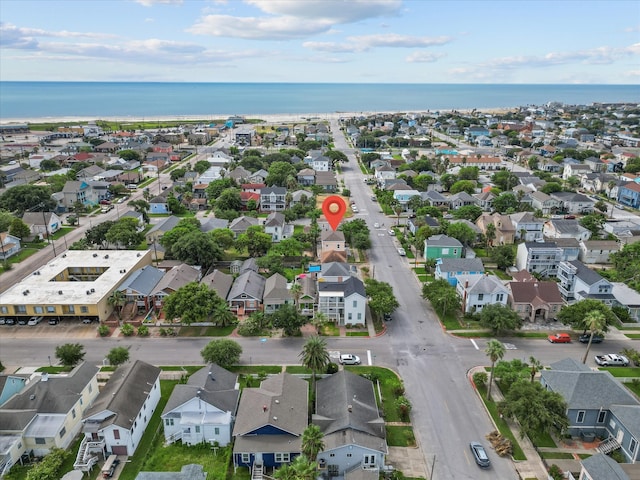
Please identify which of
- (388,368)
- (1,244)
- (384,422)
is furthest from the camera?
(1,244)

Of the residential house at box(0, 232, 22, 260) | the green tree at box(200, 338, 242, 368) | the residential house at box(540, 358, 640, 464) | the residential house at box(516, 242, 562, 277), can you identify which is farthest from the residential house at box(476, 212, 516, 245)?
the residential house at box(0, 232, 22, 260)

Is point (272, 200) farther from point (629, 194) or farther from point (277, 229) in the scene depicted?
point (629, 194)

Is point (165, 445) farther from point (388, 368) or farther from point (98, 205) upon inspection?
point (98, 205)

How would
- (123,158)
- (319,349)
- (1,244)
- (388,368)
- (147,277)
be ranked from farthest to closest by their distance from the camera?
(123,158)
(1,244)
(147,277)
(388,368)
(319,349)

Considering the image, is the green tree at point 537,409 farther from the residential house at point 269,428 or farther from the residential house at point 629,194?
the residential house at point 629,194

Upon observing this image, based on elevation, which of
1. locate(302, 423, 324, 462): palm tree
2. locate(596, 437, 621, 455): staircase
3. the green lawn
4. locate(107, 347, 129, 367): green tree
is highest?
locate(302, 423, 324, 462): palm tree

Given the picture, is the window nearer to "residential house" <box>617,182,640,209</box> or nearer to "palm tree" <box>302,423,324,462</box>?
"palm tree" <box>302,423,324,462</box>

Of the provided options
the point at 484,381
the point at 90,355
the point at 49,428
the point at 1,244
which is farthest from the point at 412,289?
the point at 1,244
